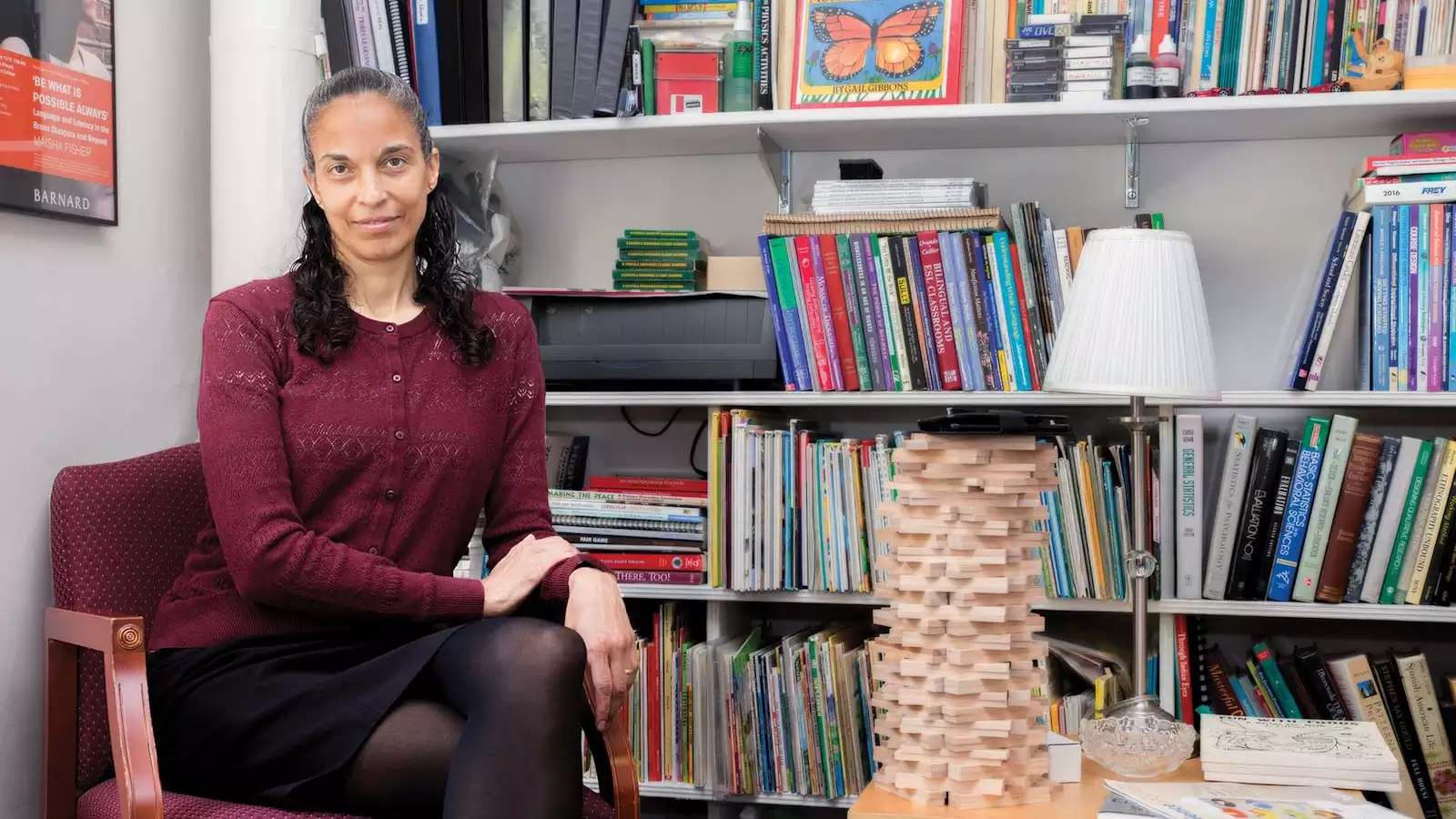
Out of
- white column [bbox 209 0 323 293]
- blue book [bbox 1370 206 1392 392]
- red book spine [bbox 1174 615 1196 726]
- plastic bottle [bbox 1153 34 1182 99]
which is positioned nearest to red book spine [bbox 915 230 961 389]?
plastic bottle [bbox 1153 34 1182 99]

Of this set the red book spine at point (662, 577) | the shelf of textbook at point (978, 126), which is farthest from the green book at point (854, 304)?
the red book spine at point (662, 577)

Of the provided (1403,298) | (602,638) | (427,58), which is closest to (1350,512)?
(1403,298)

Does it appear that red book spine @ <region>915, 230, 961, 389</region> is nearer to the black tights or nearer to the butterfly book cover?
the butterfly book cover

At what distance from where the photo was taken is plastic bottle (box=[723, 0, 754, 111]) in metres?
2.45

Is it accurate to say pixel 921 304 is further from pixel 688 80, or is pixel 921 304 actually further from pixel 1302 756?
pixel 1302 756

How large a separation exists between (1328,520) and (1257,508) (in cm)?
11

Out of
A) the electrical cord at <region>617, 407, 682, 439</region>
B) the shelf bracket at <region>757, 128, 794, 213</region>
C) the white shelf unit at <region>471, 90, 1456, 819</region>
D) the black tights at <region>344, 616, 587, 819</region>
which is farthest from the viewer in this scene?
the electrical cord at <region>617, 407, 682, 439</region>

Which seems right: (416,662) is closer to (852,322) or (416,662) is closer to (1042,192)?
(852,322)

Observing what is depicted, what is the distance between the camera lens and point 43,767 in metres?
1.63

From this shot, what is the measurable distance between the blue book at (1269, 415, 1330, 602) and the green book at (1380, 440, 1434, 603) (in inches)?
5.3

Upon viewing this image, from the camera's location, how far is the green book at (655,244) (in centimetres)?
245

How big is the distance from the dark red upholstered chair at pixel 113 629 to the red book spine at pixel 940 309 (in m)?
0.93

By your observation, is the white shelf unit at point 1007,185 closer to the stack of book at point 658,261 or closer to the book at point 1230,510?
the book at point 1230,510

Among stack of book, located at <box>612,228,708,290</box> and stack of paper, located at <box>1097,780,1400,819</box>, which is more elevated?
stack of book, located at <box>612,228,708,290</box>
